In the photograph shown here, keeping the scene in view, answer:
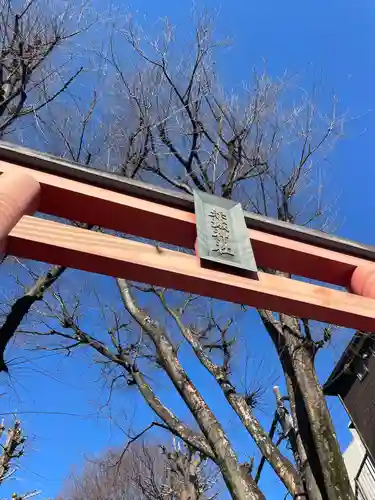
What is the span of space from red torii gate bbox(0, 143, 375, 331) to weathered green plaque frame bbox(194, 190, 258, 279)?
78 millimetres

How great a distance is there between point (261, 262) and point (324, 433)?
1.91 metres

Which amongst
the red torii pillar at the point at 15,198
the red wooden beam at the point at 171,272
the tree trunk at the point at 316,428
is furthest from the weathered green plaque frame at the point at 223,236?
the tree trunk at the point at 316,428

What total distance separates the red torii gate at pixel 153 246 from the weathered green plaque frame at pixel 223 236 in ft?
0.25

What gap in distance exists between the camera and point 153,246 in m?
2.36

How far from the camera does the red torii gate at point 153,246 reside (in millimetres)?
2164

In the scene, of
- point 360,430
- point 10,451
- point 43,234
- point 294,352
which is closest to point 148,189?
point 43,234

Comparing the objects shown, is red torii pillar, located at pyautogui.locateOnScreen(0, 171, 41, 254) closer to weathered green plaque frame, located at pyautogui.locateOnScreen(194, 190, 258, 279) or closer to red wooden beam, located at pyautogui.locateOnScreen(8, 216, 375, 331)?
red wooden beam, located at pyautogui.locateOnScreen(8, 216, 375, 331)

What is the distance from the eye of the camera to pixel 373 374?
1044 centimetres

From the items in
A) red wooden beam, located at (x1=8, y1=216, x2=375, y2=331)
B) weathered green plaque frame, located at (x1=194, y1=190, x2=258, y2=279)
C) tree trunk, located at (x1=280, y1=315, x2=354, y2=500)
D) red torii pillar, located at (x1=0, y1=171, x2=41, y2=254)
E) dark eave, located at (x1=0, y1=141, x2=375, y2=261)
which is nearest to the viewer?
red torii pillar, located at (x1=0, y1=171, x2=41, y2=254)

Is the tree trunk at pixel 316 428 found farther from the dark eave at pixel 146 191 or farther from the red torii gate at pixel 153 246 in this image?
A: the dark eave at pixel 146 191

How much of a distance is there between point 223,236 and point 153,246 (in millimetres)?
510

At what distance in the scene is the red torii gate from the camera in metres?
2.16

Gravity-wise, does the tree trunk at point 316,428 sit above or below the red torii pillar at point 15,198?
below

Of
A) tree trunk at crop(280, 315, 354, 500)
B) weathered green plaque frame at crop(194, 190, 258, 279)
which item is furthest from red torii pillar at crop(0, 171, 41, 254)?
tree trunk at crop(280, 315, 354, 500)
